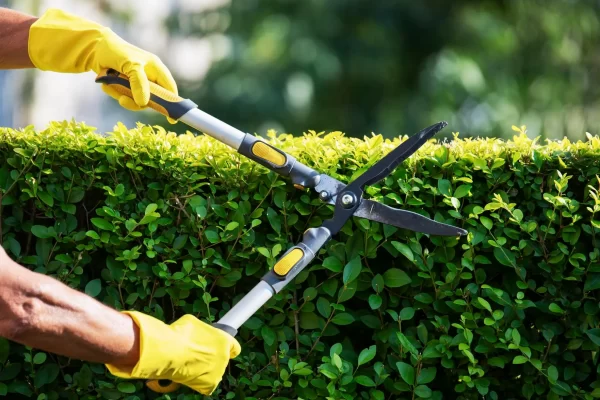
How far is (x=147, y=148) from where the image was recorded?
2.63m

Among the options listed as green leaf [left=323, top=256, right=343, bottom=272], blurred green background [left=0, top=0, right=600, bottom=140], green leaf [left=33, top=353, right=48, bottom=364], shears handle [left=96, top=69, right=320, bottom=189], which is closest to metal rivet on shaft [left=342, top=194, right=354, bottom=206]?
shears handle [left=96, top=69, right=320, bottom=189]

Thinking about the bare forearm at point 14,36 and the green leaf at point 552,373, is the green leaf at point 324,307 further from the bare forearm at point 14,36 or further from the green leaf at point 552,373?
the bare forearm at point 14,36

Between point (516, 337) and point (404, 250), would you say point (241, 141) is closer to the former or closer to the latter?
point (404, 250)

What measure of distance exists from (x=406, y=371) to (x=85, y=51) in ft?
4.99

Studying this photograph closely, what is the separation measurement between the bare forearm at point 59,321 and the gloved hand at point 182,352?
0.04 metres

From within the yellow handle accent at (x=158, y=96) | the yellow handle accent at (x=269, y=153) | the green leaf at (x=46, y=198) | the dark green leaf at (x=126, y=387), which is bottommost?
the dark green leaf at (x=126, y=387)

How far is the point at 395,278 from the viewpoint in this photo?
2.49 meters

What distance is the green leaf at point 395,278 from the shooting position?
2471 millimetres

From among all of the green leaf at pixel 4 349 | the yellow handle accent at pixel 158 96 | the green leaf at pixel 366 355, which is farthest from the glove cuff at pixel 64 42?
the green leaf at pixel 366 355

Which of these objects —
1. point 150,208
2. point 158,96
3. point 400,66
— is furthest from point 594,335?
point 400,66

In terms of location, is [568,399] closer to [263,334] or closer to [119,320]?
[263,334]

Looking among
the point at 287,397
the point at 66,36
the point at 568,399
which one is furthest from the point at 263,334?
the point at 66,36

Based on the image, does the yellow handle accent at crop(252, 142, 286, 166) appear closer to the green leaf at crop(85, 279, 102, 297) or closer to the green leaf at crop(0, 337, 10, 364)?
the green leaf at crop(85, 279, 102, 297)

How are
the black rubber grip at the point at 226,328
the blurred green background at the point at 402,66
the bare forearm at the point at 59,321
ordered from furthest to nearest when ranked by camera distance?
the blurred green background at the point at 402,66, the black rubber grip at the point at 226,328, the bare forearm at the point at 59,321
